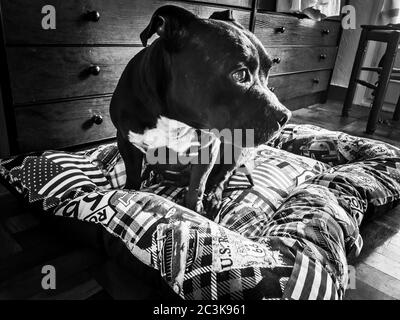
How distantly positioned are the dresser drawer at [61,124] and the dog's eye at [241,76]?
2.75 ft

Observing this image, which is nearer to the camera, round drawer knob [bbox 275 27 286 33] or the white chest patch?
the white chest patch

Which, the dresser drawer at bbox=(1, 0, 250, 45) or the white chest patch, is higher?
the dresser drawer at bbox=(1, 0, 250, 45)

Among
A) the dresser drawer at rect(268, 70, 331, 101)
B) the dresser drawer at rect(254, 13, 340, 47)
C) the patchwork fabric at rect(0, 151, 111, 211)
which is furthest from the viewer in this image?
the dresser drawer at rect(268, 70, 331, 101)

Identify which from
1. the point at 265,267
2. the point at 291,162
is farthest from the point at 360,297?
the point at 291,162

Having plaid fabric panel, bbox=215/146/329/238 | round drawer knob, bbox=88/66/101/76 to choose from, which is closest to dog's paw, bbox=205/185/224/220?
plaid fabric panel, bbox=215/146/329/238

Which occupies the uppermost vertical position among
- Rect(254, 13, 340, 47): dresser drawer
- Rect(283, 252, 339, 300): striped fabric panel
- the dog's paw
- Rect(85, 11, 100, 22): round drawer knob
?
Rect(85, 11, 100, 22): round drawer knob

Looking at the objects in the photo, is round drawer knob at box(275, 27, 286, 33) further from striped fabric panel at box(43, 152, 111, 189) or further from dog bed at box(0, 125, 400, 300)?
striped fabric panel at box(43, 152, 111, 189)

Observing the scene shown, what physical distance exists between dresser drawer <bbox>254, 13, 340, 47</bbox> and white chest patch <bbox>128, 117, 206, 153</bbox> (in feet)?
4.24

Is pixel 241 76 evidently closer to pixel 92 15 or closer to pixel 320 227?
pixel 320 227

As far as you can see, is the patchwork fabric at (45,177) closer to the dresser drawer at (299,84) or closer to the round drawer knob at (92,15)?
the round drawer knob at (92,15)

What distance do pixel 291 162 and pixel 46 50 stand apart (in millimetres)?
1028

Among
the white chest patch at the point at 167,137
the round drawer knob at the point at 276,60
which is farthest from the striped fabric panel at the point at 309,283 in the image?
the round drawer knob at the point at 276,60

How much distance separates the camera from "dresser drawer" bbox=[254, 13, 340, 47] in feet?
7.12

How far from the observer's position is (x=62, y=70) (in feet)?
4.47
